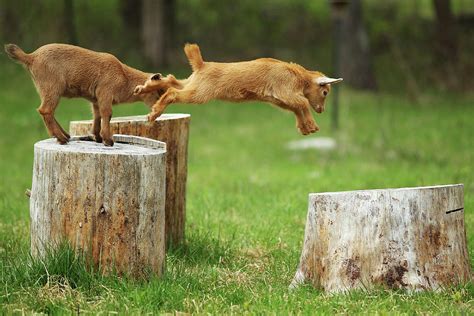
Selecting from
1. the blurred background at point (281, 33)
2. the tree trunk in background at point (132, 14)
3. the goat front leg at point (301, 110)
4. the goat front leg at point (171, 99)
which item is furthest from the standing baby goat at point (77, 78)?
the tree trunk in background at point (132, 14)

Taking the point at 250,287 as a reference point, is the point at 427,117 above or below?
above

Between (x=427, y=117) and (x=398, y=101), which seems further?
(x=398, y=101)

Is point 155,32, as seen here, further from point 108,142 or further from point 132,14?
Answer: point 108,142

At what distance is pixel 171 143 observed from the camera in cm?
653

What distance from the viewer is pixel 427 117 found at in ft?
55.3

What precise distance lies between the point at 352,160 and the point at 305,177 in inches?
72.0

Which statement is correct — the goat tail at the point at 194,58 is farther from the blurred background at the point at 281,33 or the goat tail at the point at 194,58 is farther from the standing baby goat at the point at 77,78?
the blurred background at the point at 281,33

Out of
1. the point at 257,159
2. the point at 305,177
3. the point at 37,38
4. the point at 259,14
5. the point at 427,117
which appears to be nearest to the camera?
the point at 305,177

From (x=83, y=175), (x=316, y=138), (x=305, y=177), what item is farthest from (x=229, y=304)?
(x=316, y=138)

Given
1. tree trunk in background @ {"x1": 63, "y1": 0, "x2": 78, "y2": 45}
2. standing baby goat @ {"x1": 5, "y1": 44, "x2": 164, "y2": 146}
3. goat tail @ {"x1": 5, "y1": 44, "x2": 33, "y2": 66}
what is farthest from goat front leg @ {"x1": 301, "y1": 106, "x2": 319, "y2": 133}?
tree trunk in background @ {"x1": 63, "y1": 0, "x2": 78, "y2": 45}

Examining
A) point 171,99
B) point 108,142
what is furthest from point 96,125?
point 171,99

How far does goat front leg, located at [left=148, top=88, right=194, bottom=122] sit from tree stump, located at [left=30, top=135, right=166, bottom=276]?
358mm

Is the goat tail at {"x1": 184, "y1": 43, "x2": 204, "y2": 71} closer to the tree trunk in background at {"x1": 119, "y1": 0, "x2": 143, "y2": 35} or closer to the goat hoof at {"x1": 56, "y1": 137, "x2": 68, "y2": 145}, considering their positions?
the goat hoof at {"x1": 56, "y1": 137, "x2": 68, "y2": 145}

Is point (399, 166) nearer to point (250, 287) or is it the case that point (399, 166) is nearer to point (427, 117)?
point (427, 117)
